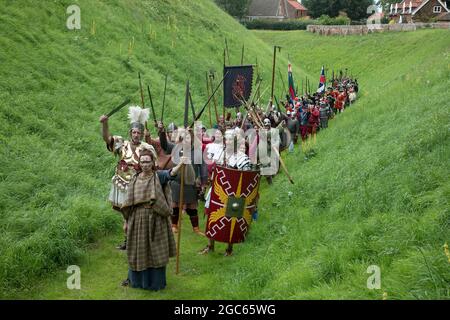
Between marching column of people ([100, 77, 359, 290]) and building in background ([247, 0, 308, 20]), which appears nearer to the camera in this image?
marching column of people ([100, 77, 359, 290])

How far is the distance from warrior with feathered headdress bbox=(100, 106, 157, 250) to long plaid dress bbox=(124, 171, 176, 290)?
678 millimetres

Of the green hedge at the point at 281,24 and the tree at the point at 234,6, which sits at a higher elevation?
the tree at the point at 234,6

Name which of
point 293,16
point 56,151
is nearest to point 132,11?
point 56,151

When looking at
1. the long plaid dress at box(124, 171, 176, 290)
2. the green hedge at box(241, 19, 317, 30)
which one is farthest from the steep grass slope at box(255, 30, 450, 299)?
the green hedge at box(241, 19, 317, 30)

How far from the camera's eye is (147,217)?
560cm

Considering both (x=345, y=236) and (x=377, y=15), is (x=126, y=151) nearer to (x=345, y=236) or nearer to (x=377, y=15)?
(x=345, y=236)

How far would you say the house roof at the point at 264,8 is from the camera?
213 ft

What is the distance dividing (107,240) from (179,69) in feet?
35.9

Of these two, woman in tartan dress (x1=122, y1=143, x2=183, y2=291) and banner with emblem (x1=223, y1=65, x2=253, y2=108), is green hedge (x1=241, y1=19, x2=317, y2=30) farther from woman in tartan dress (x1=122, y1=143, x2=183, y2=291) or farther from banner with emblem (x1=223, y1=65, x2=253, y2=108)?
woman in tartan dress (x1=122, y1=143, x2=183, y2=291)

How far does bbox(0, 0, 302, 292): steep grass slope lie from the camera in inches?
271

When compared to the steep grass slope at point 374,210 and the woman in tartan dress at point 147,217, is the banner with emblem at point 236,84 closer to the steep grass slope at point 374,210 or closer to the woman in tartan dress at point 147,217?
the steep grass slope at point 374,210

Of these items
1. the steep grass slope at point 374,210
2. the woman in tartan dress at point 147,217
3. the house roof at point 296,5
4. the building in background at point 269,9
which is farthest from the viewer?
the house roof at point 296,5

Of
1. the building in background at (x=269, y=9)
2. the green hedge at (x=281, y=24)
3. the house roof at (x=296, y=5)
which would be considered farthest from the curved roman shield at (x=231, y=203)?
the house roof at (x=296, y=5)

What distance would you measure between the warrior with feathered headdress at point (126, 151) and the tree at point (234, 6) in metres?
50.0
